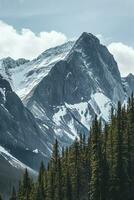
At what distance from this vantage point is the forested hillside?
119m

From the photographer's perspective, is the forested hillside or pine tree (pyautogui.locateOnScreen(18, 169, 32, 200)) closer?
the forested hillside

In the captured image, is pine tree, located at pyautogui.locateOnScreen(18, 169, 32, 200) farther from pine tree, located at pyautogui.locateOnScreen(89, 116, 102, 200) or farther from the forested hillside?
pine tree, located at pyautogui.locateOnScreen(89, 116, 102, 200)

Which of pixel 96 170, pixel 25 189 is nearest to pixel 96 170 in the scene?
pixel 96 170

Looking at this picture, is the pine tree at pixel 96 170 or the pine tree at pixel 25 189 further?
the pine tree at pixel 25 189

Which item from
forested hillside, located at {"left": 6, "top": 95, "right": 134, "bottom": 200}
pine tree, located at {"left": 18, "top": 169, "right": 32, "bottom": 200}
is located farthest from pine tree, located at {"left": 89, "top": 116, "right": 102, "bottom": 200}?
pine tree, located at {"left": 18, "top": 169, "right": 32, "bottom": 200}

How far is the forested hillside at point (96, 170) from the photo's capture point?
390 ft

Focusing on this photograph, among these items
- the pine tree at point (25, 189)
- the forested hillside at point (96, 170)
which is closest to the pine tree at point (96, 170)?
the forested hillside at point (96, 170)

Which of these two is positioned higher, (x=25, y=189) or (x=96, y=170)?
(x=25, y=189)

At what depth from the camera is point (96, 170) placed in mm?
120188

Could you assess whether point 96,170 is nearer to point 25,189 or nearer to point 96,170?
point 96,170

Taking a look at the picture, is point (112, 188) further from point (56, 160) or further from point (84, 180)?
point (56, 160)

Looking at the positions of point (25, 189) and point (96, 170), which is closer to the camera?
point (96, 170)

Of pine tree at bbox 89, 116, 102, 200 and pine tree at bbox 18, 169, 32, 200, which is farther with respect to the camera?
pine tree at bbox 18, 169, 32, 200

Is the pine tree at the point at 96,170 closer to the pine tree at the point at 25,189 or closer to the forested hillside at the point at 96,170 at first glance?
the forested hillside at the point at 96,170
